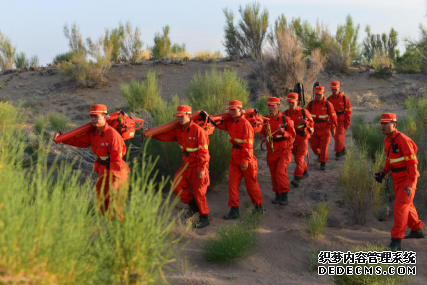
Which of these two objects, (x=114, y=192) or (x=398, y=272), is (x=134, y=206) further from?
(x=398, y=272)

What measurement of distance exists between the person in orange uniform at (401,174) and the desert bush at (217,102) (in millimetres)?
3539

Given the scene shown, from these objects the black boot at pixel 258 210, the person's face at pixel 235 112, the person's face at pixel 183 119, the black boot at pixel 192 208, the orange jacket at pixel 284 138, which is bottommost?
the black boot at pixel 258 210

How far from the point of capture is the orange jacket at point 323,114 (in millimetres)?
10742

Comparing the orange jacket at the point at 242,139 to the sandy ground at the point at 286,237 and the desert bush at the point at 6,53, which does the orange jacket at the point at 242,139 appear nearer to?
the sandy ground at the point at 286,237

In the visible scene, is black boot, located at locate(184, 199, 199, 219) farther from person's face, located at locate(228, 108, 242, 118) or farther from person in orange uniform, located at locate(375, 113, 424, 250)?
person in orange uniform, located at locate(375, 113, 424, 250)

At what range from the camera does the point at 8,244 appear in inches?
112

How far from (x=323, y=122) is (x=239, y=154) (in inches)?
145

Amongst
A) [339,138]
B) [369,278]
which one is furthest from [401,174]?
[339,138]

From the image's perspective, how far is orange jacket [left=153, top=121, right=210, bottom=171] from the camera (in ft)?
23.7

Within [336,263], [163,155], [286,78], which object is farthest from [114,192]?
[286,78]

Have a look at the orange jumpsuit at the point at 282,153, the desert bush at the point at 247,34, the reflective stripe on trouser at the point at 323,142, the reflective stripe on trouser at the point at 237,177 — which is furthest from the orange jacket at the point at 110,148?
the desert bush at the point at 247,34

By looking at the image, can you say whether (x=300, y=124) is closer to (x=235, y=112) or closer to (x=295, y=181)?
(x=295, y=181)

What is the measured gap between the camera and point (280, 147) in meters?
8.66

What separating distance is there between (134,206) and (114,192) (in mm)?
275
